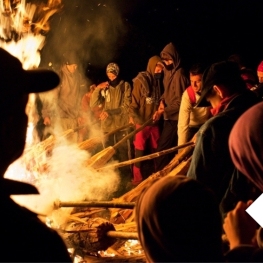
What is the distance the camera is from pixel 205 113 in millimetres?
7285

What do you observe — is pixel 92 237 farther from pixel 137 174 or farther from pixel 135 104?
pixel 135 104

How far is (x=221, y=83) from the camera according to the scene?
4129 mm

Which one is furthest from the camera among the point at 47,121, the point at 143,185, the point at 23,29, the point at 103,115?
the point at 47,121

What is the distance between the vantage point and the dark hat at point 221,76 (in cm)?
412

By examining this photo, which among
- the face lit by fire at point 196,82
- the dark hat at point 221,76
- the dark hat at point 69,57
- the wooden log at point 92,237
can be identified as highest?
the dark hat at point 69,57

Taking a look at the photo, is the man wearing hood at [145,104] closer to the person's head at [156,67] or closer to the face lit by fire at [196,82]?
the person's head at [156,67]

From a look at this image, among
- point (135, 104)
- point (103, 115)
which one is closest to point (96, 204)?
point (135, 104)

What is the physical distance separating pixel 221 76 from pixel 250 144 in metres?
1.39

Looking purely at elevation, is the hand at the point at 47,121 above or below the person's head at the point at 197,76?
below

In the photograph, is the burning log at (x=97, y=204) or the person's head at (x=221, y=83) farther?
the burning log at (x=97, y=204)

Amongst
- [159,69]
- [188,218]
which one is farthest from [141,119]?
[188,218]

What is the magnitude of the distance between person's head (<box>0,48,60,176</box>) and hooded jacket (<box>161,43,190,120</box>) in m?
6.44

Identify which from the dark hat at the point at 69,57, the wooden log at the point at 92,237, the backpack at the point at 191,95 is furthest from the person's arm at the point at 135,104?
the wooden log at the point at 92,237

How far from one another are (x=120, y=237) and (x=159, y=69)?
5.03 metres
